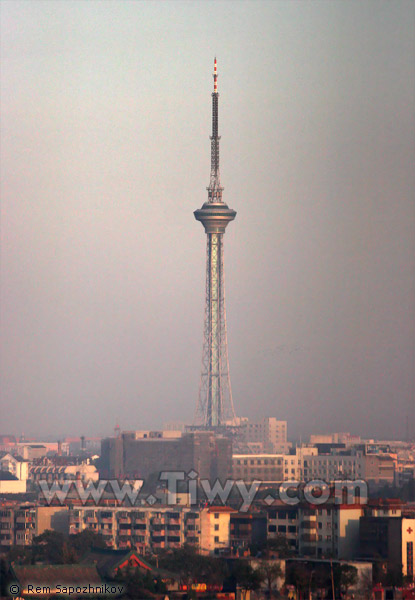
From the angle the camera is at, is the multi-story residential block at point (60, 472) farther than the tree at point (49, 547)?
Yes

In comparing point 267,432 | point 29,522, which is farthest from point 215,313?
point 29,522

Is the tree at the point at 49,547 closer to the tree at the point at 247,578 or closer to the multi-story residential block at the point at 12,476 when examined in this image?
the tree at the point at 247,578

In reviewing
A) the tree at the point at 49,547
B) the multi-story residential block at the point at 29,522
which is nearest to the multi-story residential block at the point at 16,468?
the multi-story residential block at the point at 29,522

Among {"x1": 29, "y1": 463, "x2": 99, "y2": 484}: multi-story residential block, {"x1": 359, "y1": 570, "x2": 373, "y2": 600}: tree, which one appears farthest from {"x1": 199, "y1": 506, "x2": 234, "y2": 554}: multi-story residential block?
{"x1": 29, "y1": 463, "x2": 99, "y2": 484}: multi-story residential block

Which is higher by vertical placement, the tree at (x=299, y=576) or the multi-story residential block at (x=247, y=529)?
the multi-story residential block at (x=247, y=529)

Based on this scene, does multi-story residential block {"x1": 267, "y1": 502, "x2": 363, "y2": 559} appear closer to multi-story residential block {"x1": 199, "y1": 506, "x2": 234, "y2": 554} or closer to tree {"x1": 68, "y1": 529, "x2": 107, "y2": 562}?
multi-story residential block {"x1": 199, "y1": 506, "x2": 234, "y2": 554}

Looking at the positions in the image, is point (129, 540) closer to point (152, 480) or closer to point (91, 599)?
point (91, 599)
